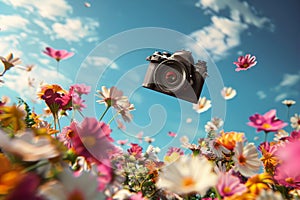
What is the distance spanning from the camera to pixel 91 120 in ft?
1.47

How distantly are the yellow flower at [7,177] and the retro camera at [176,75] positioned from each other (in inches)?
56.9

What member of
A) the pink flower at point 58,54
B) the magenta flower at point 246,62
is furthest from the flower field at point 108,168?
the magenta flower at point 246,62

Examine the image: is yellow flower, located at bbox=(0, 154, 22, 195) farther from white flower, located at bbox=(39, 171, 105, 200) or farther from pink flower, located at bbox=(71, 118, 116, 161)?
pink flower, located at bbox=(71, 118, 116, 161)

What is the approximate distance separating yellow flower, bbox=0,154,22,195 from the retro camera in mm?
1445

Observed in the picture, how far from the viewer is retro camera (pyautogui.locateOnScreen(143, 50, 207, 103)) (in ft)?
5.79

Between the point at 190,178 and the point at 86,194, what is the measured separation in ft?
0.38

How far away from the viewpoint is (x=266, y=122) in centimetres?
52

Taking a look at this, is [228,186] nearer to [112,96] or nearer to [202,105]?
[112,96]

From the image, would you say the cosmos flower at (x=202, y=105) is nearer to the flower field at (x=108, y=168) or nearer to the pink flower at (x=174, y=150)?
the pink flower at (x=174, y=150)

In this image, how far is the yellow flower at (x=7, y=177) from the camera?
9.4 inches

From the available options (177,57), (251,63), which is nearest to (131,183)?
(251,63)

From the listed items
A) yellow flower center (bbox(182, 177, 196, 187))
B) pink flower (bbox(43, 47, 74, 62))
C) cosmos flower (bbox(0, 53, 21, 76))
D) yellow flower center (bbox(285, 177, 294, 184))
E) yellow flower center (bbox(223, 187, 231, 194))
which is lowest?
yellow flower center (bbox(182, 177, 196, 187))

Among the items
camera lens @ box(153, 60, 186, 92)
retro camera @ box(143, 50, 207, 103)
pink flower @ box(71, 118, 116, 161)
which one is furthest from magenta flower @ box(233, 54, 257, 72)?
pink flower @ box(71, 118, 116, 161)

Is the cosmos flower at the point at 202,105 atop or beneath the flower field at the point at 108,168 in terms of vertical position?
atop
